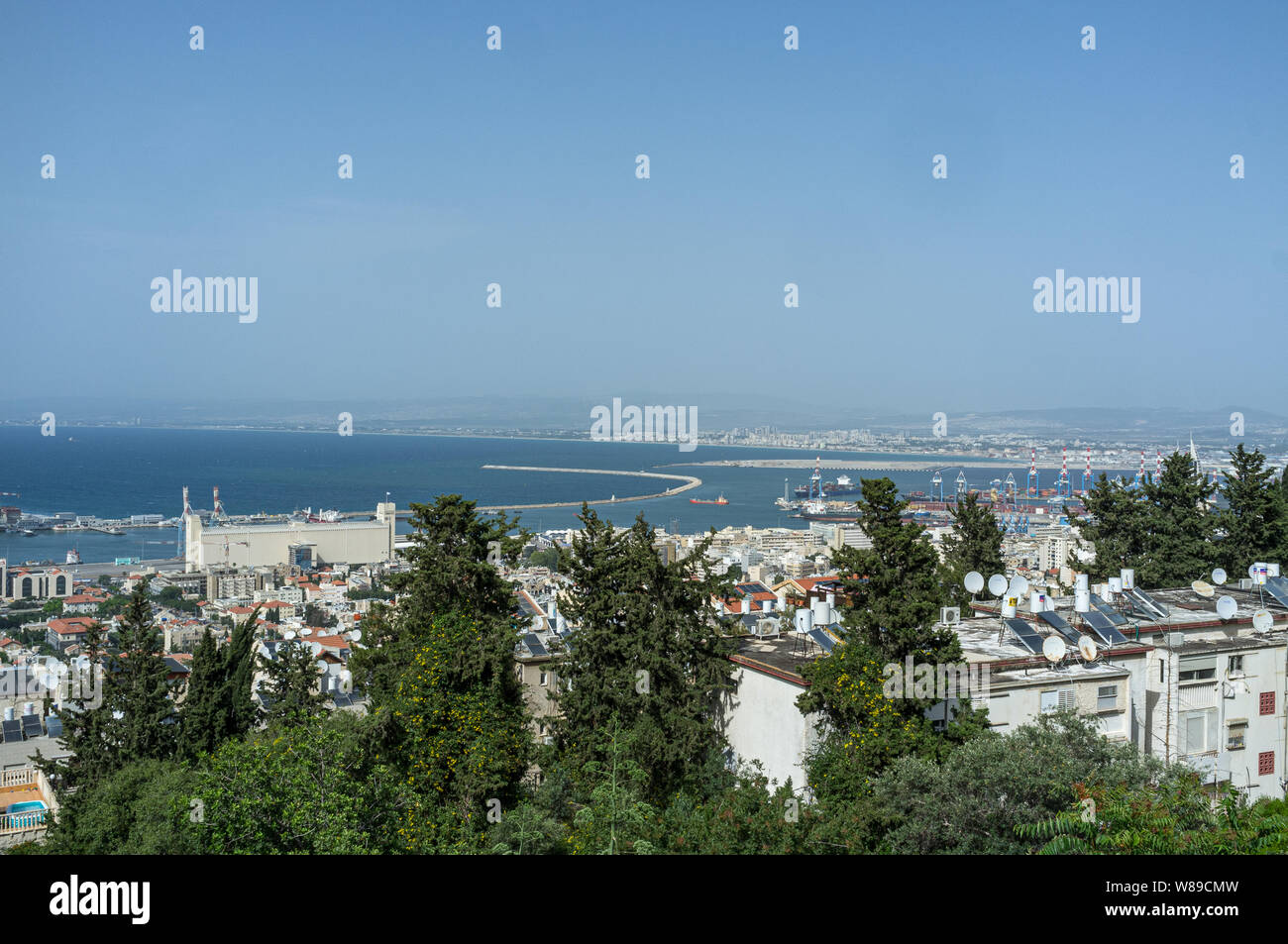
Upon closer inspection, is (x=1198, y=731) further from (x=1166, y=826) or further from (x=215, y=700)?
(x=215, y=700)

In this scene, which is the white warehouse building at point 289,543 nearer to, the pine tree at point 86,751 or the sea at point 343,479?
the sea at point 343,479

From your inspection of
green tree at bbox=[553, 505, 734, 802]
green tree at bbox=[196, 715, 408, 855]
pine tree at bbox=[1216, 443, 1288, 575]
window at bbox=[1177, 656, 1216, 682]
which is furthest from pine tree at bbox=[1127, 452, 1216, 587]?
green tree at bbox=[196, 715, 408, 855]

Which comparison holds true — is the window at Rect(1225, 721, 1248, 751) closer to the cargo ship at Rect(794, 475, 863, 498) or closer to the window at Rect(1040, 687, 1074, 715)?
the window at Rect(1040, 687, 1074, 715)

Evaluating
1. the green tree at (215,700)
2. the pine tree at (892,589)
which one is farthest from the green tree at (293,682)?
the pine tree at (892,589)

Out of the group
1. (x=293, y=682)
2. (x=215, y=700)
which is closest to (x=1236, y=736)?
(x=293, y=682)
